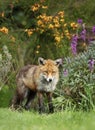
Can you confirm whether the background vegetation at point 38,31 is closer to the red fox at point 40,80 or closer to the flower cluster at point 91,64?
the red fox at point 40,80

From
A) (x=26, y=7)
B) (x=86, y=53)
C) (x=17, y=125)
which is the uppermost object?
(x=26, y=7)

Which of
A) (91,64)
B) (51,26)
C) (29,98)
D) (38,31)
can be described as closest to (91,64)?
(91,64)

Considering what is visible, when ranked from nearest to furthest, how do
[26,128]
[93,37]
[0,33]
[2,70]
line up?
1. [26,128]
2. [2,70]
3. [0,33]
4. [93,37]

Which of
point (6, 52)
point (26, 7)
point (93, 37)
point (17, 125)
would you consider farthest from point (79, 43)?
point (17, 125)

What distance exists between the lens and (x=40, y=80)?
14875 mm

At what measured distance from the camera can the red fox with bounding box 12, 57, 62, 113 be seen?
14.8 metres

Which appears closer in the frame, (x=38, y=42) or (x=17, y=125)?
(x=17, y=125)

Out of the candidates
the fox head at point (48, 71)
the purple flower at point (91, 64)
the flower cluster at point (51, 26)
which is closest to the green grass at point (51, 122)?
the purple flower at point (91, 64)

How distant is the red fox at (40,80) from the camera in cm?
1480

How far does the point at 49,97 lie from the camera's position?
15.2 meters

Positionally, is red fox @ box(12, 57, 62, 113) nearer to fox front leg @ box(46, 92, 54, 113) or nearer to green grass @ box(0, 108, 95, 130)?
fox front leg @ box(46, 92, 54, 113)

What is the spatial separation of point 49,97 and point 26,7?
4.62m

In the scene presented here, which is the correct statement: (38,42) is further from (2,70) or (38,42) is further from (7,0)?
(2,70)

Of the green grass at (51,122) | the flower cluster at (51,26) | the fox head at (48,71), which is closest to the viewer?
the green grass at (51,122)
